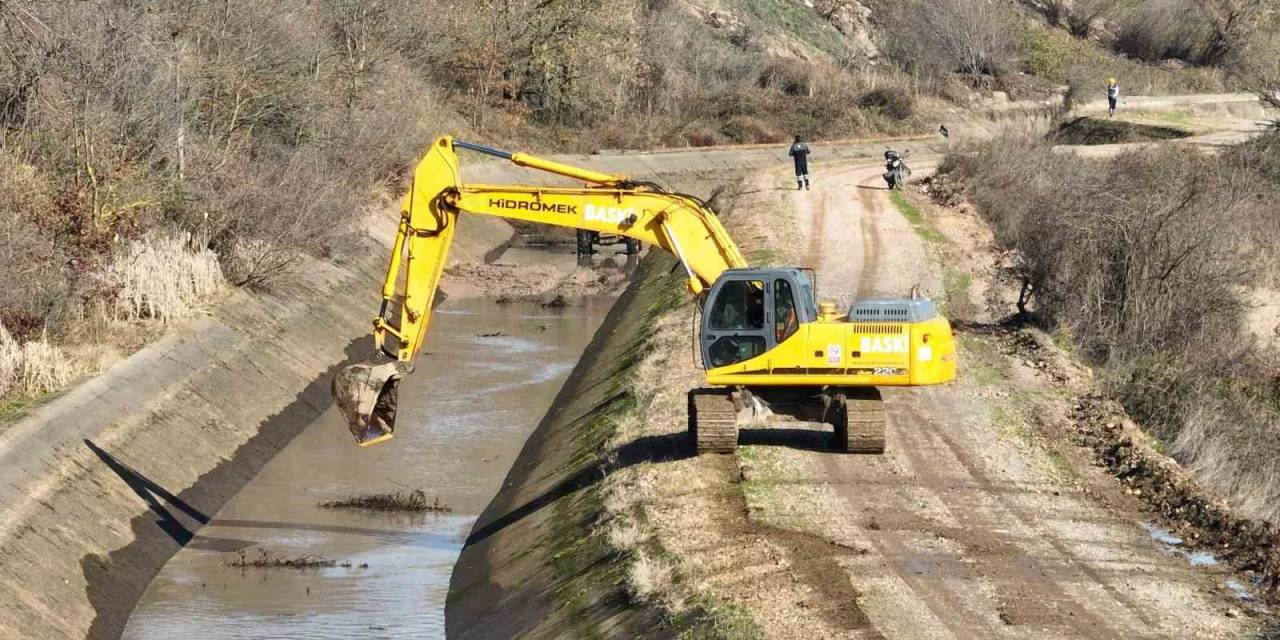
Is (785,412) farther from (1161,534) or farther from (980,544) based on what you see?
(1161,534)

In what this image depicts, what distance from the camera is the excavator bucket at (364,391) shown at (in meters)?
21.7

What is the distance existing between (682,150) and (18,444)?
182 feet

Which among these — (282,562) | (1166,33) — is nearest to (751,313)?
(282,562)

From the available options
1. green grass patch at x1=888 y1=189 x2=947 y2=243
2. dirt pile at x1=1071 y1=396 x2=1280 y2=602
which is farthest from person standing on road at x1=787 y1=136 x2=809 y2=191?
dirt pile at x1=1071 y1=396 x2=1280 y2=602

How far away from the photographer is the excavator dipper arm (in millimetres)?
21781

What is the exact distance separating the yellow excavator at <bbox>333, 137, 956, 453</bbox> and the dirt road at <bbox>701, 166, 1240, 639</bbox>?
1.29 metres

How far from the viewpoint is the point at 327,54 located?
5441 cm

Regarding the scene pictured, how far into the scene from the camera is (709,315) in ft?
72.9

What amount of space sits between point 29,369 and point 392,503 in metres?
5.97

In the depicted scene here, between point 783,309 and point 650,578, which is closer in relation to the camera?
point 650,578

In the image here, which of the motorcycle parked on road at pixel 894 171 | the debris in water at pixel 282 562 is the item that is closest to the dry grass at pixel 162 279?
the debris in water at pixel 282 562

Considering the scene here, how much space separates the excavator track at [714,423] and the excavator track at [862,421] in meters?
1.54

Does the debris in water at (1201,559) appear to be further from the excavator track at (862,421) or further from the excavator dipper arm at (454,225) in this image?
the excavator dipper arm at (454,225)

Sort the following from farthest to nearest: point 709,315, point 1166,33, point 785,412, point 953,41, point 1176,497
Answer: point 1166,33 → point 953,41 → point 785,412 → point 709,315 → point 1176,497
